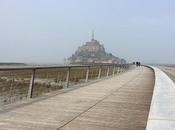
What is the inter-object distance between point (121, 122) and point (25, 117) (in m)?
2.22

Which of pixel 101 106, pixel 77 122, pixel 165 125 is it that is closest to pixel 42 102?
pixel 101 106

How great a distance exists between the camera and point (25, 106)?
35.5ft

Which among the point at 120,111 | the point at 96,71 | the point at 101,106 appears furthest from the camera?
the point at 96,71

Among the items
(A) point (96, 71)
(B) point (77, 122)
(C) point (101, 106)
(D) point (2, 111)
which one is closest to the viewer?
(B) point (77, 122)

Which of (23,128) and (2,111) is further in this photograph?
(2,111)

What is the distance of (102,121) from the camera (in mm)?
8773

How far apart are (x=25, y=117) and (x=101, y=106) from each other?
316cm

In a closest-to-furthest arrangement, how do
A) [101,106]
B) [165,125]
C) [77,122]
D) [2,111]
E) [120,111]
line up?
[165,125] < [77,122] < [2,111] < [120,111] < [101,106]

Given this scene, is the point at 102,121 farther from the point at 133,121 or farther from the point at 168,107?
the point at 168,107

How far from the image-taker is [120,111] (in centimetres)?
1048

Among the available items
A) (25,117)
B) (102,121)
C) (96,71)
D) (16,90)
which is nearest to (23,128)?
(25,117)

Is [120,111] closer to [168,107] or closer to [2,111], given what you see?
[168,107]

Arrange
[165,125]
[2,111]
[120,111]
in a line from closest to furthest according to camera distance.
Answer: [165,125]
[2,111]
[120,111]

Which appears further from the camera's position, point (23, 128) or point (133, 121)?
point (133, 121)
